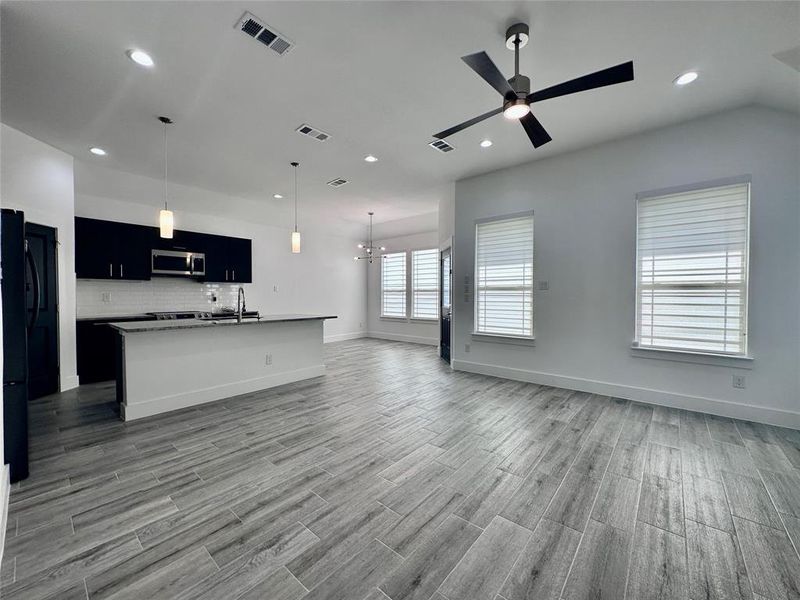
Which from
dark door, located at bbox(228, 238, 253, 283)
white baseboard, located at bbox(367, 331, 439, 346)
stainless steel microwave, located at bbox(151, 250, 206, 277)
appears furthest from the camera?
white baseboard, located at bbox(367, 331, 439, 346)

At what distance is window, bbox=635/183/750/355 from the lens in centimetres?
332

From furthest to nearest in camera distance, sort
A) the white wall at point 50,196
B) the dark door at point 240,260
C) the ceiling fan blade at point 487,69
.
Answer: the dark door at point 240,260
the white wall at point 50,196
the ceiling fan blade at point 487,69

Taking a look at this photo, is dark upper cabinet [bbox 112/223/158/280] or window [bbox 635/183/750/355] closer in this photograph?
window [bbox 635/183/750/355]

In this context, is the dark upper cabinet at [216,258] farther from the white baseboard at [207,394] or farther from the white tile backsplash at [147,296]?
the white baseboard at [207,394]

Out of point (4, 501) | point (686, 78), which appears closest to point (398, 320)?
point (686, 78)

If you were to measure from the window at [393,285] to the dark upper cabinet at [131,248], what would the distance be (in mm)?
3938

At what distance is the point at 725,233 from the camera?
11.0ft

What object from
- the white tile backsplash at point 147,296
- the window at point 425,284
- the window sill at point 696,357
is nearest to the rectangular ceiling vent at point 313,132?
the white tile backsplash at point 147,296

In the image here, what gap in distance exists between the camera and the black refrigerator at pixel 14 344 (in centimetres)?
216

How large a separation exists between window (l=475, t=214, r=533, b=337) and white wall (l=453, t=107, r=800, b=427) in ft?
0.51

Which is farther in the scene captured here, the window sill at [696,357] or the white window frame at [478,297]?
the white window frame at [478,297]

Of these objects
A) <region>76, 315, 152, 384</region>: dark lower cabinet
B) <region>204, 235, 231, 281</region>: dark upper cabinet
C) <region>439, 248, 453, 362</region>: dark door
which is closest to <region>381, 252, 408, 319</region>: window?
<region>439, 248, 453, 362</region>: dark door

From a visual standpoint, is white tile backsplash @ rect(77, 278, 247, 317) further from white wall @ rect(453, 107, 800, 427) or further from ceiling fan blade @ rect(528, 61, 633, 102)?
ceiling fan blade @ rect(528, 61, 633, 102)

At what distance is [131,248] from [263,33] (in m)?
4.50
